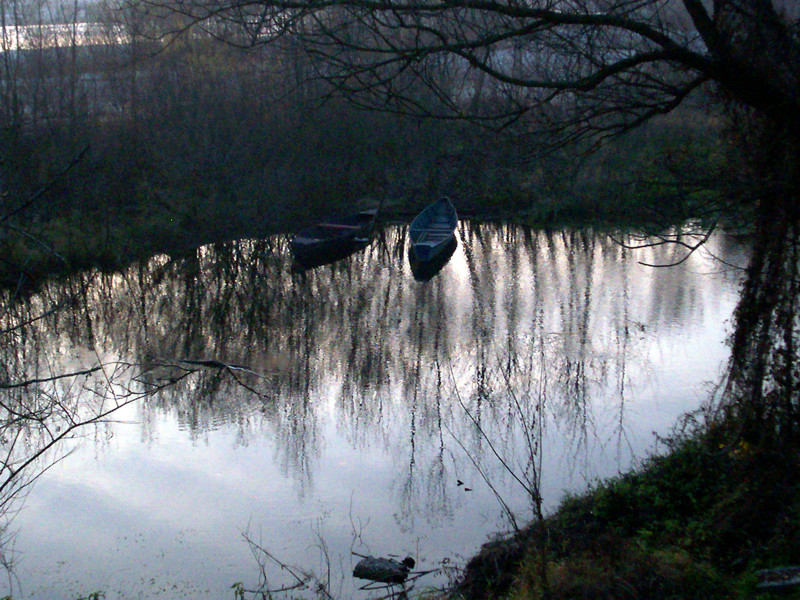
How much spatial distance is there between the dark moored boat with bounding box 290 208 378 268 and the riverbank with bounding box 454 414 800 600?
13.9 metres

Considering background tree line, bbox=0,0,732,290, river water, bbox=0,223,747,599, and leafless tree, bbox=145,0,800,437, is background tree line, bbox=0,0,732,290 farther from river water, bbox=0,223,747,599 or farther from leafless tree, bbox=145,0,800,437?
leafless tree, bbox=145,0,800,437

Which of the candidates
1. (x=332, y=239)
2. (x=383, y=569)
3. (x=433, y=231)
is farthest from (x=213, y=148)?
(x=383, y=569)

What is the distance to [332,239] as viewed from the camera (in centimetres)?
2050

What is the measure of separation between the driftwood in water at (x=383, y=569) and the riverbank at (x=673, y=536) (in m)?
0.59

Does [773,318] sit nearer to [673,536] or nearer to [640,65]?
[673,536]

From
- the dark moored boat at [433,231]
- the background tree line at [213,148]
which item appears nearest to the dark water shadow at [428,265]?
the dark moored boat at [433,231]

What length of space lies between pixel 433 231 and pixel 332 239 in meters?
2.98

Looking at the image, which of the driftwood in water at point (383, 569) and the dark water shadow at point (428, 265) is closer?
the driftwood in water at point (383, 569)

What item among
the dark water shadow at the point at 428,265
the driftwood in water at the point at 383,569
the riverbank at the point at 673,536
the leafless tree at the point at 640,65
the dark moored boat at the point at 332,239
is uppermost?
the leafless tree at the point at 640,65

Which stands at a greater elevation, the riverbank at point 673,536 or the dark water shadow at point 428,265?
the dark water shadow at point 428,265

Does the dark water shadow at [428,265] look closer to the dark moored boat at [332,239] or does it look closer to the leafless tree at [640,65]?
A: the dark moored boat at [332,239]

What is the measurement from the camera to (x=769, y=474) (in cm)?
540

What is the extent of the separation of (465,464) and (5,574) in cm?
478

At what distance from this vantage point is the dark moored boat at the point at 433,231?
1894 centimetres
